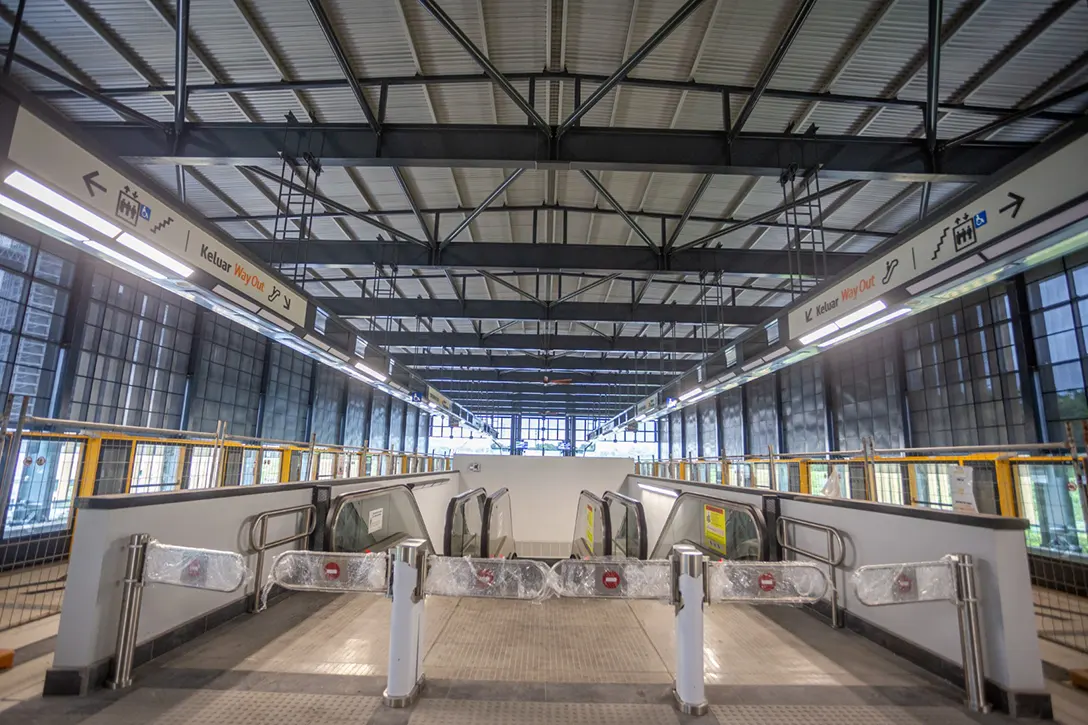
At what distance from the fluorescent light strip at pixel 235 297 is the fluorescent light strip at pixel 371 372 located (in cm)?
285

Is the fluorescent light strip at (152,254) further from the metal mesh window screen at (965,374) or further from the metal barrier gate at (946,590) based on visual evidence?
the metal mesh window screen at (965,374)

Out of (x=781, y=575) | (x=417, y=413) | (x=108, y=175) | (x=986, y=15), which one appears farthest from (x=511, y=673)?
(x=417, y=413)

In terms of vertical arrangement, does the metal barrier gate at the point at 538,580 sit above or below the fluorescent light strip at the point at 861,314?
below

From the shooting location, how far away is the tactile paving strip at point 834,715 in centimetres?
262

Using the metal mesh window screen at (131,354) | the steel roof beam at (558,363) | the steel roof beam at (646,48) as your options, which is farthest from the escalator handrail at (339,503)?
the steel roof beam at (558,363)

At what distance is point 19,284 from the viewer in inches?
343

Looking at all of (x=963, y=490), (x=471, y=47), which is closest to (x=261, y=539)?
(x=471, y=47)

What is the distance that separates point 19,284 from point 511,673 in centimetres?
1141

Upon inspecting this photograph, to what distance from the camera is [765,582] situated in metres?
2.85

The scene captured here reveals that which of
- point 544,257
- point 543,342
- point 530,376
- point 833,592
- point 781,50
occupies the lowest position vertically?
point 833,592

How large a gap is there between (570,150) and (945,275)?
11.4 feet

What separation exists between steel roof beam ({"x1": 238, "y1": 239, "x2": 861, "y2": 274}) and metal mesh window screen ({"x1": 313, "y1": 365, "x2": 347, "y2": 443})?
42.0 feet

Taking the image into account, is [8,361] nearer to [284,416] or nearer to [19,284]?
[19,284]

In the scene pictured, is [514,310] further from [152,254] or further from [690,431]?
[690,431]
